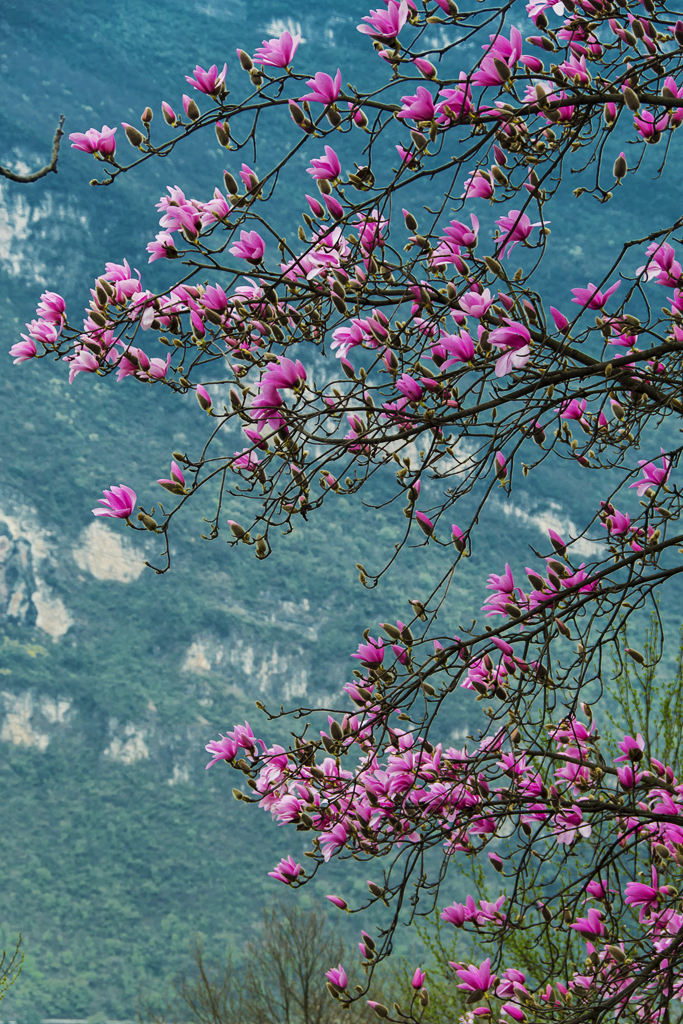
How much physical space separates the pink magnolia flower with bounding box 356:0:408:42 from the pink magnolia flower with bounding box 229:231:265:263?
551mm

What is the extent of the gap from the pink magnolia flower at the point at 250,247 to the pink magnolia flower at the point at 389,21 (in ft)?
1.81

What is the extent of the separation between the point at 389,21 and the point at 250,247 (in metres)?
0.63

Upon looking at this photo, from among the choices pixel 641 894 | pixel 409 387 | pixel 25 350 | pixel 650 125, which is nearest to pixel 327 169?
pixel 409 387

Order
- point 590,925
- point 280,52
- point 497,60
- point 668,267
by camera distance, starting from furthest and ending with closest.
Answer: point 668,267 < point 590,925 < point 280,52 < point 497,60

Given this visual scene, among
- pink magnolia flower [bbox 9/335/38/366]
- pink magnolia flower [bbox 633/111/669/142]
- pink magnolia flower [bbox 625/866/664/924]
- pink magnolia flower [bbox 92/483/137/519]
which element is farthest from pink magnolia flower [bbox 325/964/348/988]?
pink magnolia flower [bbox 633/111/669/142]

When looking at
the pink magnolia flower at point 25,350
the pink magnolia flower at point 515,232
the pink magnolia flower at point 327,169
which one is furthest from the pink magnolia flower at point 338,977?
the pink magnolia flower at point 327,169

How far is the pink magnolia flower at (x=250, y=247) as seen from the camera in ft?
8.93

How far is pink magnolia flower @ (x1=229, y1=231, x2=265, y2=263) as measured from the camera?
272 centimetres

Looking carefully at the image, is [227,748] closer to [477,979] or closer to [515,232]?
[477,979]

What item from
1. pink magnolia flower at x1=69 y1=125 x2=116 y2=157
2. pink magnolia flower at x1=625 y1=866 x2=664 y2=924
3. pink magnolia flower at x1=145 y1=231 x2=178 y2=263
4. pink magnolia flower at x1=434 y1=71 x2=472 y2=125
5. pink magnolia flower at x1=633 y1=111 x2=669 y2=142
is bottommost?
pink magnolia flower at x1=625 y1=866 x2=664 y2=924

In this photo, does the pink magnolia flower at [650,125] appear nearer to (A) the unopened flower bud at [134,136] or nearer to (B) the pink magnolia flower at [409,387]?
(B) the pink magnolia flower at [409,387]

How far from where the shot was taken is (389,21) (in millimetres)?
2449

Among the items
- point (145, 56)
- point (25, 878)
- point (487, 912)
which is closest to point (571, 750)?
point (487, 912)

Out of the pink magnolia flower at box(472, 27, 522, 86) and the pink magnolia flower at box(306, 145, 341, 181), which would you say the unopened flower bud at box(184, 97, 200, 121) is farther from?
the pink magnolia flower at box(472, 27, 522, 86)
